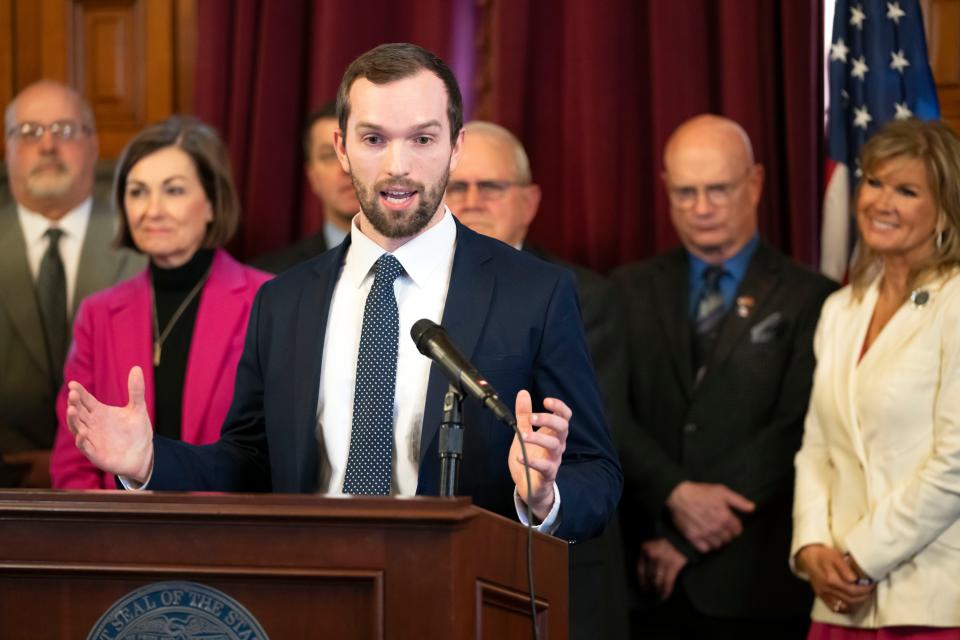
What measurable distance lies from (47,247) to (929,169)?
282 centimetres

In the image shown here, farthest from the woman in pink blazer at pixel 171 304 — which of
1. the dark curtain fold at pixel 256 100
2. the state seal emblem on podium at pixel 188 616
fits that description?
the state seal emblem on podium at pixel 188 616

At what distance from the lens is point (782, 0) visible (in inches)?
199

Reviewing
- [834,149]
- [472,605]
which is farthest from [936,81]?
[472,605]

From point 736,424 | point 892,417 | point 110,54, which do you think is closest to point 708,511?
point 736,424

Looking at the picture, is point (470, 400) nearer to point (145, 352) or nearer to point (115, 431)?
point (115, 431)

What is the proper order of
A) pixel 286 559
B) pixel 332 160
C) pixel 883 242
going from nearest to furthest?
pixel 286 559 → pixel 883 242 → pixel 332 160

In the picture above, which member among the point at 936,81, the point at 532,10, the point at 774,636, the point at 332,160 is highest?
the point at 532,10

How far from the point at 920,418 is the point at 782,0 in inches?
72.0

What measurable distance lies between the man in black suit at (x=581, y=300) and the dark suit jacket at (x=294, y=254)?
1.87 ft

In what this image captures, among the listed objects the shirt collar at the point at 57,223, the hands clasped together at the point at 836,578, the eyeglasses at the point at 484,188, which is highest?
the eyeglasses at the point at 484,188

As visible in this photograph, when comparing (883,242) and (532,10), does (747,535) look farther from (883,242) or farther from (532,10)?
(532,10)

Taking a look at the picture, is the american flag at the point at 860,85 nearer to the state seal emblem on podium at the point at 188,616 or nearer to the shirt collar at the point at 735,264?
the shirt collar at the point at 735,264

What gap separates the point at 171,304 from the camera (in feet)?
14.0

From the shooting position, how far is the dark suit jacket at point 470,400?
259cm
